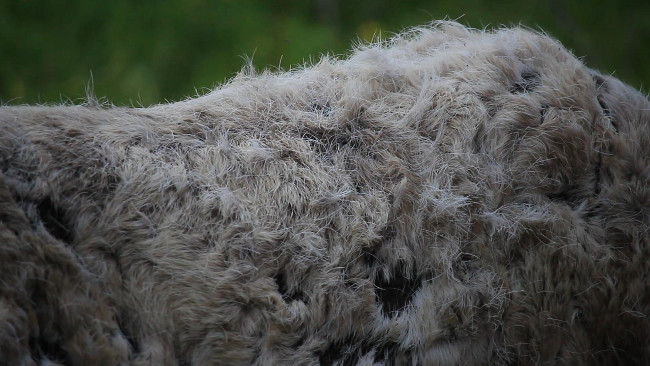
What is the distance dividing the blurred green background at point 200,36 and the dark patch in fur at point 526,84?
299cm

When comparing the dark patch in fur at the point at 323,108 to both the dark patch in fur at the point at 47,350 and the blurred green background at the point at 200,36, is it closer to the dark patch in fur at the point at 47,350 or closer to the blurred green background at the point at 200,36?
the dark patch in fur at the point at 47,350

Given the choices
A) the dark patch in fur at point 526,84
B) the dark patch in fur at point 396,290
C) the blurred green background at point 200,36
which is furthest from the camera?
the blurred green background at point 200,36

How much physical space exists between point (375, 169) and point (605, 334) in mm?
1050

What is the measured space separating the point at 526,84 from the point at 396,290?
39.0 inches

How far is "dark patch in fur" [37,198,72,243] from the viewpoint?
6.14 ft

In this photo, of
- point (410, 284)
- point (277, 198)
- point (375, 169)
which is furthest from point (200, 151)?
point (410, 284)

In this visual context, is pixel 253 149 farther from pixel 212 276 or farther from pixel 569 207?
pixel 569 207

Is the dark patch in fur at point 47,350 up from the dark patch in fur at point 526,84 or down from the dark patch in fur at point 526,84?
down

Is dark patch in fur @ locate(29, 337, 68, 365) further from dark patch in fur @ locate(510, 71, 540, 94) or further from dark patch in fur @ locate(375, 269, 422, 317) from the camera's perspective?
dark patch in fur @ locate(510, 71, 540, 94)

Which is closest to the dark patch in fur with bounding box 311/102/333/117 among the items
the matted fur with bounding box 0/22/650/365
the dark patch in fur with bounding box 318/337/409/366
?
the matted fur with bounding box 0/22/650/365

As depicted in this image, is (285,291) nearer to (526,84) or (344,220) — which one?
(344,220)

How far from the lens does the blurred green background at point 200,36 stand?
18.2 feet

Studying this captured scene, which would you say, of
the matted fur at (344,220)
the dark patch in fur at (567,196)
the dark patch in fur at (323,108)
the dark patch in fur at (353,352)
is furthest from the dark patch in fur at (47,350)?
→ the dark patch in fur at (567,196)

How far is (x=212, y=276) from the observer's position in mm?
1952
